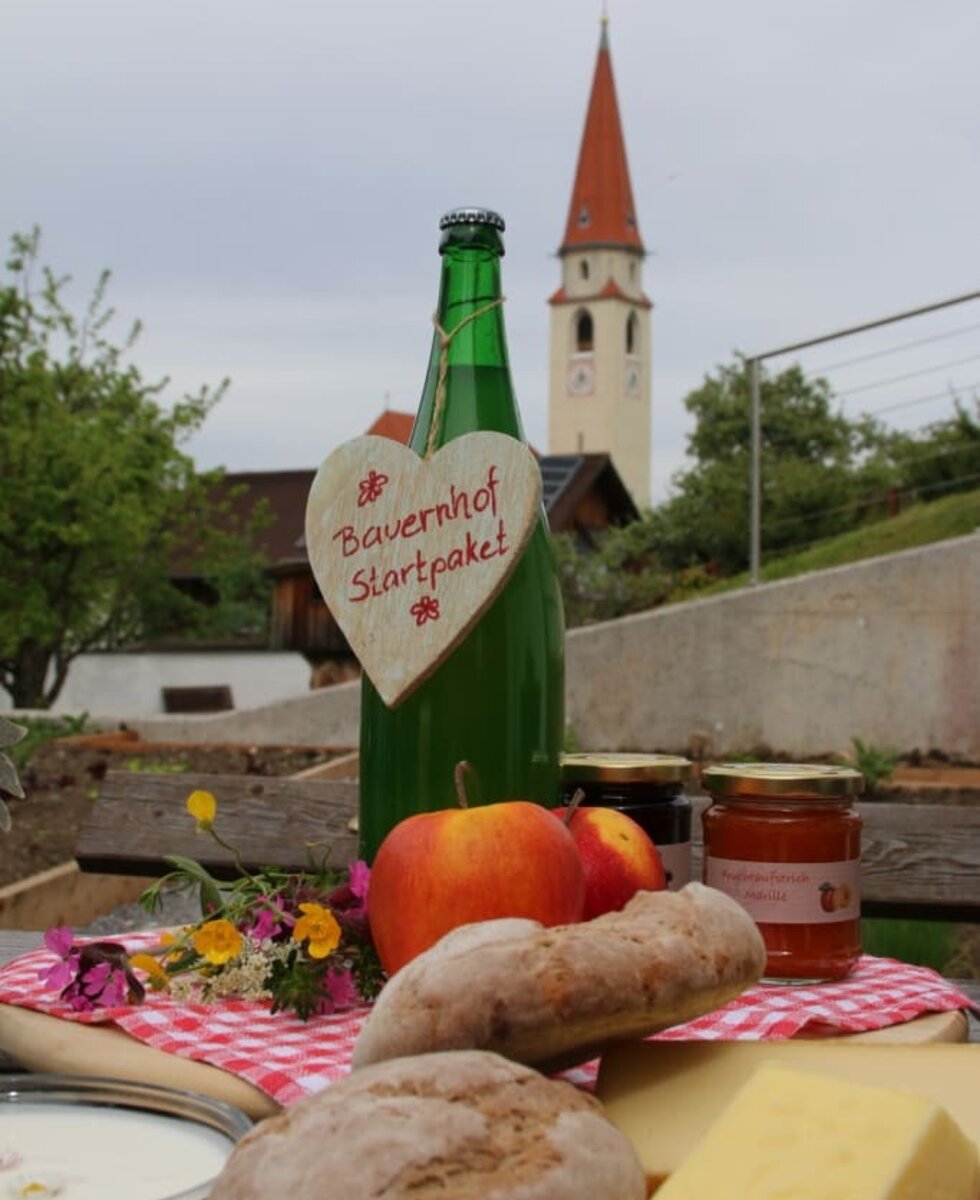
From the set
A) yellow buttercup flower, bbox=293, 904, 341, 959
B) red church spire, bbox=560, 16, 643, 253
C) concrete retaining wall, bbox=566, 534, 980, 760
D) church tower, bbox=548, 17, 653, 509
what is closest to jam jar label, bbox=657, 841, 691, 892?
yellow buttercup flower, bbox=293, 904, 341, 959

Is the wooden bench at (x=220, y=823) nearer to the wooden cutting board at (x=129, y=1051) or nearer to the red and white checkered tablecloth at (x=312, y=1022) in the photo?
the red and white checkered tablecloth at (x=312, y=1022)

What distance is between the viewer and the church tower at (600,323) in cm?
6912

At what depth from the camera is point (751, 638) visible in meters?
7.51

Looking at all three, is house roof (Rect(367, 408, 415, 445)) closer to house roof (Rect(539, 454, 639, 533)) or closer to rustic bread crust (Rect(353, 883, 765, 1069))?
house roof (Rect(539, 454, 639, 533))

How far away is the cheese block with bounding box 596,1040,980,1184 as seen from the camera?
0.87 metres

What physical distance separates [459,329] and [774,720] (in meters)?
6.07

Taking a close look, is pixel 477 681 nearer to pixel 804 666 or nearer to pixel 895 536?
pixel 804 666

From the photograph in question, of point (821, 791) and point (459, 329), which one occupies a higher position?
point (459, 329)

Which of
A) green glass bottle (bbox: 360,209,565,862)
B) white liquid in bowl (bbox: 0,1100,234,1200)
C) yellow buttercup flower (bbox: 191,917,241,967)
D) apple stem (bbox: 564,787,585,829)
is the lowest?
white liquid in bowl (bbox: 0,1100,234,1200)

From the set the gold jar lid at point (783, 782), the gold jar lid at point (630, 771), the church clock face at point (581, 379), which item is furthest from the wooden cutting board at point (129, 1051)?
the church clock face at point (581, 379)

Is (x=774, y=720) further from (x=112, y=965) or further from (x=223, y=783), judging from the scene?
(x=112, y=965)

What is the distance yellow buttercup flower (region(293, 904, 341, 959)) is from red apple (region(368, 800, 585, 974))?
2.0 inches

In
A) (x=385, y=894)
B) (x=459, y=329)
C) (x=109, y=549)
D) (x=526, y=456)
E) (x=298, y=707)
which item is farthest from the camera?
(x=109, y=549)

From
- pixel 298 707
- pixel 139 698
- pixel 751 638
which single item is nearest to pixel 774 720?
pixel 751 638
